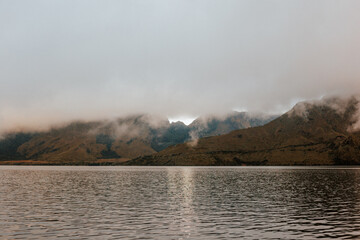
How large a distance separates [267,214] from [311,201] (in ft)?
76.6

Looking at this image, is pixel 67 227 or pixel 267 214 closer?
pixel 67 227

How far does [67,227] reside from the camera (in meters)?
42.3

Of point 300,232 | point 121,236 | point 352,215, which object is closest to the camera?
point 121,236

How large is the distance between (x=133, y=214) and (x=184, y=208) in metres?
11.6

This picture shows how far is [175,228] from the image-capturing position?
42281mm

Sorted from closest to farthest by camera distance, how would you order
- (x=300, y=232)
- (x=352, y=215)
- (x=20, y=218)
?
(x=300, y=232) < (x=20, y=218) < (x=352, y=215)

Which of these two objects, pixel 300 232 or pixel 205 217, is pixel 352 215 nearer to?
pixel 300 232

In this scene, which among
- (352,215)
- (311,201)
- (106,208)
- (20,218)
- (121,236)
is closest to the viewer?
(121,236)

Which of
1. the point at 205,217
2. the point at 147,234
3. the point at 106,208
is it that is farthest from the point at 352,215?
the point at 106,208

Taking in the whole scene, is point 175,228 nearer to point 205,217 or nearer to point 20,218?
point 205,217

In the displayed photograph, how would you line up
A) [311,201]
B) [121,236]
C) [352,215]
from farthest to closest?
[311,201]
[352,215]
[121,236]

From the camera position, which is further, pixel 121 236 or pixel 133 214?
pixel 133 214

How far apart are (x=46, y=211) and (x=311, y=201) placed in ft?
185

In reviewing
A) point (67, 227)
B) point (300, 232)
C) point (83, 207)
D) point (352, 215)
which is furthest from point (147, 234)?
point (352, 215)
